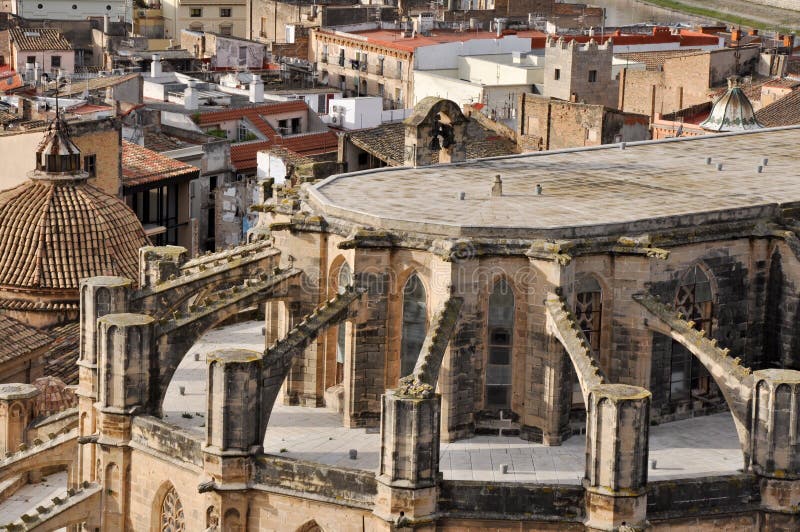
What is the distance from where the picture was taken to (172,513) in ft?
186

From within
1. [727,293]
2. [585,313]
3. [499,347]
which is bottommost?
[499,347]

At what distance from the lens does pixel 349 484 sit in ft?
172

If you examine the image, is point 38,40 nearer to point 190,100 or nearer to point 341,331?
point 190,100

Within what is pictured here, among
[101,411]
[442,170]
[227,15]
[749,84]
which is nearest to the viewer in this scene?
[101,411]

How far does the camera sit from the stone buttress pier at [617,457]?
1999 inches

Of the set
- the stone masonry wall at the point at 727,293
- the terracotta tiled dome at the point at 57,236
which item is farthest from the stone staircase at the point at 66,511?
the terracotta tiled dome at the point at 57,236

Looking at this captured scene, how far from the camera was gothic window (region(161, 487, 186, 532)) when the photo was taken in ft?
185

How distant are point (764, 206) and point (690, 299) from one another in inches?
146

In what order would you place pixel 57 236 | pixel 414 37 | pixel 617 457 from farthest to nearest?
pixel 414 37
pixel 57 236
pixel 617 457

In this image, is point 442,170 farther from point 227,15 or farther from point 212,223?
point 227,15

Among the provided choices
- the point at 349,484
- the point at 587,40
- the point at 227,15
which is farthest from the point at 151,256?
the point at 227,15

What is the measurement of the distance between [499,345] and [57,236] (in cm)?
3032

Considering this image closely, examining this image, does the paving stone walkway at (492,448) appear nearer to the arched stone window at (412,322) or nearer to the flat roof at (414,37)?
the arched stone window at (412,322)

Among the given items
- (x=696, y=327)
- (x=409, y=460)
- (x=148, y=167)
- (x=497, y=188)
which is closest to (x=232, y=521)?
(x=409, y=460)
